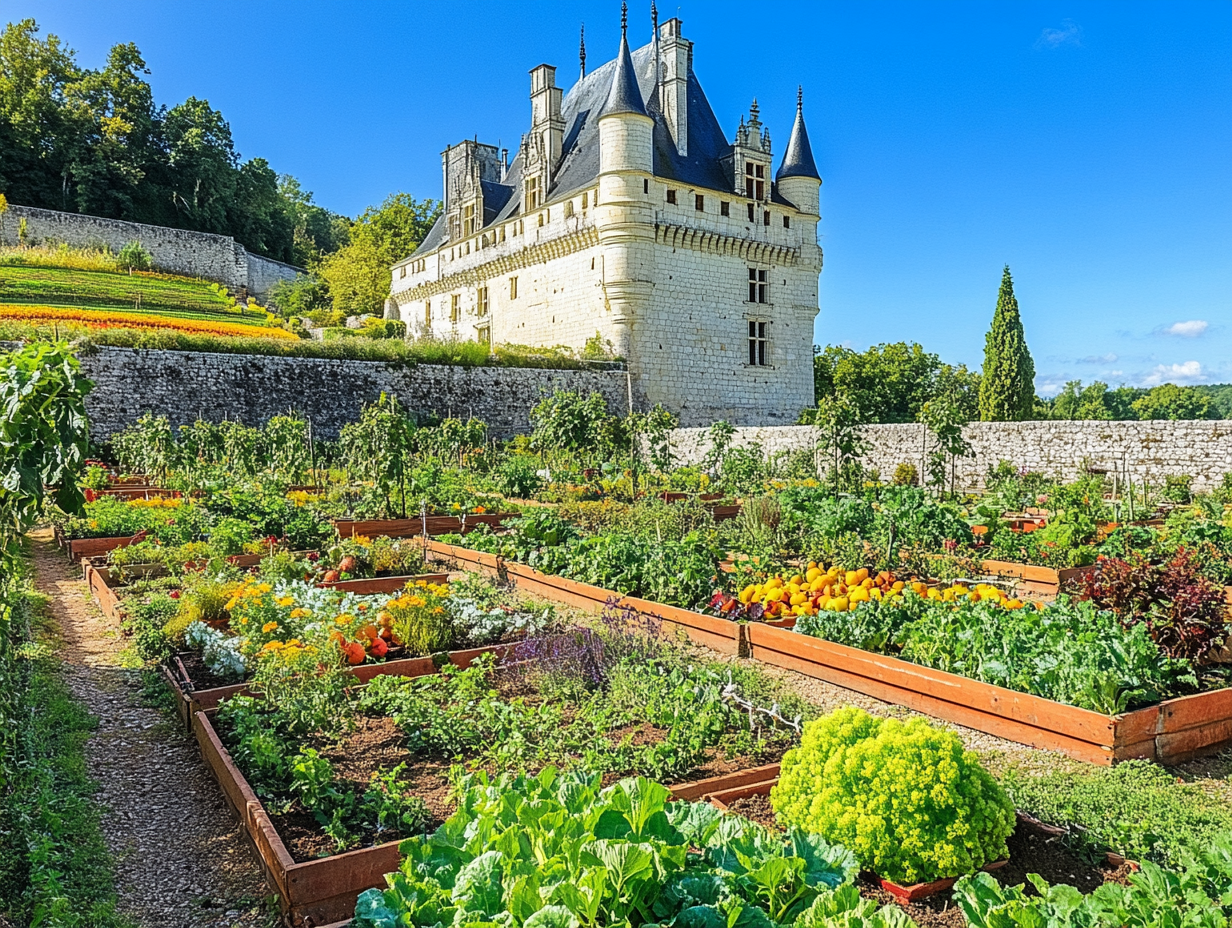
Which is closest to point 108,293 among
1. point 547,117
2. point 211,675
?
point 547,117

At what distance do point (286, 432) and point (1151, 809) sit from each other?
15.4 metres

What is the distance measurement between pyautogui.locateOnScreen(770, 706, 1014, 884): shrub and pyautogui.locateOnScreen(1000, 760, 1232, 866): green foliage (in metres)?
0.46

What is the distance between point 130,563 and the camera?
8219 mm

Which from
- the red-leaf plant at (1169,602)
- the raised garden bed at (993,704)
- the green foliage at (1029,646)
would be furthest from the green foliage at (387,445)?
the red-leaf plant at (1169,602)

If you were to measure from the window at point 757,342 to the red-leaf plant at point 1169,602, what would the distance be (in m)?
23.4

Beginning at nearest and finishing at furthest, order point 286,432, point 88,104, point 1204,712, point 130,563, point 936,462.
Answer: point 1204,712 < point 130,563 < point 936,462 < point 286,432 < point 88,104

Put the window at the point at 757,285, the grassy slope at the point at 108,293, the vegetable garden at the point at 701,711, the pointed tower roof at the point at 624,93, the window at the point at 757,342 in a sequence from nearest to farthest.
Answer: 1. the vegetable garden at the point at 701,711
2. the pointed tower roof at the point at 624,93
3. the window at the point at 757,285
4. the window at the point at 757,342
5. the grassy slope at the point at 108,293

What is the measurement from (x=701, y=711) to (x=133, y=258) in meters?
40.7

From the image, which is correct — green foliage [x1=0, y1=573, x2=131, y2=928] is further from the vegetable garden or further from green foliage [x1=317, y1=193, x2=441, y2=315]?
green foliage [x1=317, y1=193, x2=441, y2=315]

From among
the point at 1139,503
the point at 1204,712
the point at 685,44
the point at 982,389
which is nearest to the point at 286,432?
the point at 1139,503

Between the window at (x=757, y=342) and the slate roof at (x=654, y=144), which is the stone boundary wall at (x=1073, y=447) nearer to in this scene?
the window at (x=757, y=342)

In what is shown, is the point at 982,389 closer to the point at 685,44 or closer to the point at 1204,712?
the point at 685,44

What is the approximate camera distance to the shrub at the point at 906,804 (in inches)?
109

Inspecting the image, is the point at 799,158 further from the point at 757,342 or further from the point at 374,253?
the point at 374,253
